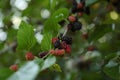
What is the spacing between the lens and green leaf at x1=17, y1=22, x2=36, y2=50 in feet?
3.87

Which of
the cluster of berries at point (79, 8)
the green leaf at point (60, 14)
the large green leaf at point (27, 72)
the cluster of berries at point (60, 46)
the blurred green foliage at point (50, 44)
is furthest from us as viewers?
the cluster of berries at point (79, 8)

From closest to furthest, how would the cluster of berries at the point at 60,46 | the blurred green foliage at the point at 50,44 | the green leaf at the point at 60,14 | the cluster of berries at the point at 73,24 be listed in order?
1. the blurred green foliage at the point at 50,44
2. the cluster of berries at the point at 60,46
3. the green leaf at the point at 60,14
4. the cluster of berries at the point at 73,24

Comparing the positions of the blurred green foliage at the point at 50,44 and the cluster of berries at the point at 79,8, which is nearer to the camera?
the blurred green foliage at the point at 50,44

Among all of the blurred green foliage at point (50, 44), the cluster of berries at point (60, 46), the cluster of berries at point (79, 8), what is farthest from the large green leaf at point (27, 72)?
the cluster of berries at point (79, 8)

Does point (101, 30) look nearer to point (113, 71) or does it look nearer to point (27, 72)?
point (113, 71)

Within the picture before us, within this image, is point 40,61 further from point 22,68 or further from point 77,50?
point 77,50

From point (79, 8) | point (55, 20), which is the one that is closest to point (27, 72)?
point (55, 20)

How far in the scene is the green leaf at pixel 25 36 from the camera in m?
1.18

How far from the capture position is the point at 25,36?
1.19m

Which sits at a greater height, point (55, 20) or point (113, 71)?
point (55, 20)

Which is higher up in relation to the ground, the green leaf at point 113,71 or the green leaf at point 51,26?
the green leaf at point 51,26

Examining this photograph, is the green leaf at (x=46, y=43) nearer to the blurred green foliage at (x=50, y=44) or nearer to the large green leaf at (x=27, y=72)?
the blurred green foliage at (x=50, y=44)

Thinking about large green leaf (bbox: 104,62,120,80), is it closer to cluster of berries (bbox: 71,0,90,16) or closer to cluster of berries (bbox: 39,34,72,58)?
cluster of berries (bbox: 39,34,72,58)

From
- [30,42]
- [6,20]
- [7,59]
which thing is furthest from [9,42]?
[30,42]
